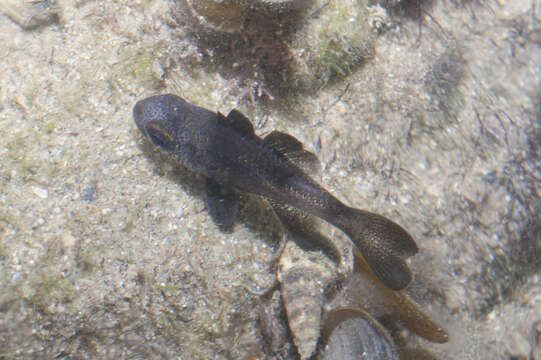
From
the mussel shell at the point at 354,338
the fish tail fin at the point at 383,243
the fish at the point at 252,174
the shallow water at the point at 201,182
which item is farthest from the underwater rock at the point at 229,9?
the mussel shell at the point at 354,338

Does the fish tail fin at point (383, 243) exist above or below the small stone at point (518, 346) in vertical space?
above

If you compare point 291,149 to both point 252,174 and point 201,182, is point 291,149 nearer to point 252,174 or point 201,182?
point 252,174

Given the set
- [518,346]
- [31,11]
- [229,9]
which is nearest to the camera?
[229,9]

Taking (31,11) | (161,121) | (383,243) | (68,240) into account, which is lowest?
(68,240)

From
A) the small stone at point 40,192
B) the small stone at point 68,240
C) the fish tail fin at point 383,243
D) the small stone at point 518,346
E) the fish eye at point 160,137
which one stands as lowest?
the small stone at point 68,240

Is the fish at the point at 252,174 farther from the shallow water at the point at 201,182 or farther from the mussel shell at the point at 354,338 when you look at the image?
the mussel shell at the point at 354,338

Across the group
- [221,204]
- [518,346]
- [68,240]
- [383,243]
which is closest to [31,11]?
[68,240]

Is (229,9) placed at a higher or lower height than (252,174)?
higher

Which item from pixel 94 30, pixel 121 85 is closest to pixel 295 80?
pixel 121 85
